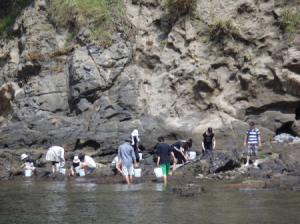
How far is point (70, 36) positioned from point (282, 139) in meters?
13.6

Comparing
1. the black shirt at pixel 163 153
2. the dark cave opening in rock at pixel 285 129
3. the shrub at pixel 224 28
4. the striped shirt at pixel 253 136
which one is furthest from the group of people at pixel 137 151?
the shrub at pixel 224 28

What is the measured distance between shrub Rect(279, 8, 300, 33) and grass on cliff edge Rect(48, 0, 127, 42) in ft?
29.1

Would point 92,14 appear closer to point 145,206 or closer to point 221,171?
point 221,171

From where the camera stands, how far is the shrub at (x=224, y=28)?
63.3 ft

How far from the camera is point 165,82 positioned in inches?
773

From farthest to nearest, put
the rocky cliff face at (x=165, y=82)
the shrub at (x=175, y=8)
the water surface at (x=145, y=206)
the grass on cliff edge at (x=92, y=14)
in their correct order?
the grass on cliff edge at (x=92, y=14), the shrub at (x=175, y=8), the rocky cliff face at (x=165, y=82), the water surface at (x=145, y=206)

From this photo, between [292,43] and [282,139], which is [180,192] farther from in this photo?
[292,43]

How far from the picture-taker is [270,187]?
9.78 metres

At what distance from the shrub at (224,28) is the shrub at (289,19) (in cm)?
231

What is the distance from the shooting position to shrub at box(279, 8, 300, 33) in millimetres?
18906

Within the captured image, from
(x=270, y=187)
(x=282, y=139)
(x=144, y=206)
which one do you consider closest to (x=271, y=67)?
(x=282, y=139)

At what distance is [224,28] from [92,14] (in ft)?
25.8

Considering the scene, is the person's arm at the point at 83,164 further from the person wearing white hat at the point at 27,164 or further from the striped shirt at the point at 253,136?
the striped shirt at the point at 253,136

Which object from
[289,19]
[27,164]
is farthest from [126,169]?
[289,19]
